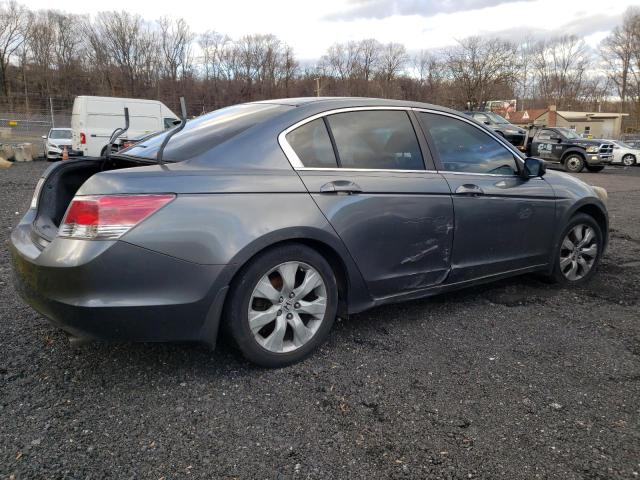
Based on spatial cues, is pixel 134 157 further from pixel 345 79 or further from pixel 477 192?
pixel 345 79

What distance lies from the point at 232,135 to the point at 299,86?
229 feet

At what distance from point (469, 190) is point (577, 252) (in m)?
1.59

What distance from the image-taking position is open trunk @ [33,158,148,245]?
311 centimetres

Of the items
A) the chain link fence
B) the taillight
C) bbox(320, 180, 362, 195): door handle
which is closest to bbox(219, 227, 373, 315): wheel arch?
bbox(320, 180, 362, 195): door handle

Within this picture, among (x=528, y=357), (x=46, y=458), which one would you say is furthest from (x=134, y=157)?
(x=528, y=357)

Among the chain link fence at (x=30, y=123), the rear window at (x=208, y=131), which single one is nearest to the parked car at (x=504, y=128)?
the rear window at (x=208, y=131)

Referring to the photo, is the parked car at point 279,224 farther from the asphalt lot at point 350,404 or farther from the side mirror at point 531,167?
the asphalt lot at point 350,404

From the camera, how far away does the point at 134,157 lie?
3107mm

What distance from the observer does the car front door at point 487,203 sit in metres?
3.55

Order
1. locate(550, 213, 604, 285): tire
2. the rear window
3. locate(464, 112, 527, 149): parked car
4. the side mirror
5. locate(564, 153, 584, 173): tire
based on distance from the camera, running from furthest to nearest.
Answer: locate(464, 112, 527, 149): parked car < locate(564, 153, 584, 173): tire < locate(550, 213, 604, 285): tire < the side mirror < the rear window

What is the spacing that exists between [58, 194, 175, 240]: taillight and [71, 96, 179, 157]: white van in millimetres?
15560

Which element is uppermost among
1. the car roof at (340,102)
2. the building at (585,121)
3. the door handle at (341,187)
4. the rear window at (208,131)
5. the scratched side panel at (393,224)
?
the building at (585,121)

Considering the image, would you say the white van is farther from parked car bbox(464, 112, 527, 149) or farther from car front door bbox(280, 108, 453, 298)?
car front door bbox(280, 108, 453, 298)

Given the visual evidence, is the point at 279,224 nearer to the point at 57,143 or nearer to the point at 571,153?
the point at 571,153
